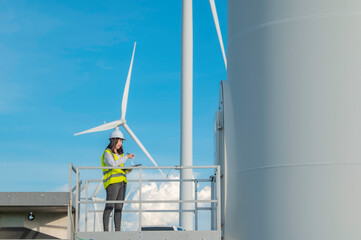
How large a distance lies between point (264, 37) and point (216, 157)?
365 centimetres

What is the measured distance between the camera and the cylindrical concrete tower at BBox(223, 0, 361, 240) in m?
10.3

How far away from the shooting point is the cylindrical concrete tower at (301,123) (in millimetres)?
10266

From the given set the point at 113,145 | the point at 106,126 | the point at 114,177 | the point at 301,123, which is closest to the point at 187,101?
the point at 106,126

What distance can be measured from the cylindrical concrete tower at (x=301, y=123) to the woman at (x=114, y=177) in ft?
8.68

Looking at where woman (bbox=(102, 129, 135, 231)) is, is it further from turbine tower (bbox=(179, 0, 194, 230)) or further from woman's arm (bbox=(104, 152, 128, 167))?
turbine tower (bbox=(179, 0, 194, 230))

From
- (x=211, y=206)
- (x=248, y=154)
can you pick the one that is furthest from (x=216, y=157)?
(x=248, y=154)

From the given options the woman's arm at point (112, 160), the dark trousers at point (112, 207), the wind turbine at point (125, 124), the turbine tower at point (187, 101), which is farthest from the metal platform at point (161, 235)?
the wind turbine at point (125, 124)

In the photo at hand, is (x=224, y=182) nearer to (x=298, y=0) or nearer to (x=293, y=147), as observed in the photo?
(x=293, y=147)

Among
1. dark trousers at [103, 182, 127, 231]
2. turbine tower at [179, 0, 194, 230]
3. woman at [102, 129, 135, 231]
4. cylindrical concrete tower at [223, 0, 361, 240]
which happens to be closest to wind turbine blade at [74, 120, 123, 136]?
turbine tower at [179, 0, 194, 230]

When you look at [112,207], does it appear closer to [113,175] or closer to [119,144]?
[113,175]

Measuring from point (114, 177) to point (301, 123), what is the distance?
436 centimetres

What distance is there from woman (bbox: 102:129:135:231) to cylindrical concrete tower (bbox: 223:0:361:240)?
265 centimetres

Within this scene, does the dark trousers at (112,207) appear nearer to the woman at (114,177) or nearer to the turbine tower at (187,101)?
the woman at (114,177)

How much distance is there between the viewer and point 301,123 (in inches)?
418
